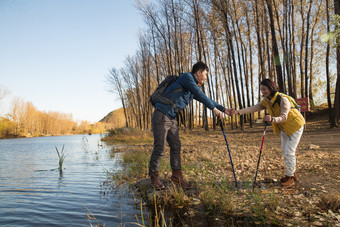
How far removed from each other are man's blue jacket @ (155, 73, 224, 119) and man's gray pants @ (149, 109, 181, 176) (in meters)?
0.12

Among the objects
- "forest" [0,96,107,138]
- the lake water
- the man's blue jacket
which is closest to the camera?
the lake water

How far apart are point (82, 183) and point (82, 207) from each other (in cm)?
202

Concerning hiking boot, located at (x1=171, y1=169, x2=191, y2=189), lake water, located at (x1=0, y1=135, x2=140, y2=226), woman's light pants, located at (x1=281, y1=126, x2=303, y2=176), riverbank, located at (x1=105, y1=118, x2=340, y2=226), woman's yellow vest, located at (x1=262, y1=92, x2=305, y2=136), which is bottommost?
lake water, located at (x1=0, y1=135, x2=140, y2=226)

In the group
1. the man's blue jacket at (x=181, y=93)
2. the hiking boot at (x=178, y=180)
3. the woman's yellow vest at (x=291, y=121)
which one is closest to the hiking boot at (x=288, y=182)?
the woman's yellow vest at (x=291, y=121)

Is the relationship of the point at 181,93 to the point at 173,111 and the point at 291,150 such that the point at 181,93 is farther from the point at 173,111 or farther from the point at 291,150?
the point at 291,150

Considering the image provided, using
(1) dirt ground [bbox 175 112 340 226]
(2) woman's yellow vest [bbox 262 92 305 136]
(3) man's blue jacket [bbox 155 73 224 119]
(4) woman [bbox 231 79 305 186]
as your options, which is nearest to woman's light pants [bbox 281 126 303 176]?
(4) woman [bbox 231 79 305 186]

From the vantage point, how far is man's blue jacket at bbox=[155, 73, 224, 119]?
150 inches

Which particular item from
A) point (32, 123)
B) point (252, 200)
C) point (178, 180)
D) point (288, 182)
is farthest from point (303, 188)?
point (32, 123)

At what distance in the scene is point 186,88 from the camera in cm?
392

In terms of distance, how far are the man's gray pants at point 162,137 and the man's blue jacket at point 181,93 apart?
0.38 ft

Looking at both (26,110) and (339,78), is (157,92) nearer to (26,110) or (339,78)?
(339,78)

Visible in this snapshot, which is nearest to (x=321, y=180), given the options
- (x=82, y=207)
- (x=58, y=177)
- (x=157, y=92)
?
(x=157, y=92)

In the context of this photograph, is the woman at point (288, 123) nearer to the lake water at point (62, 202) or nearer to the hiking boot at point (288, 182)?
the hiking boot at point (288, 182)

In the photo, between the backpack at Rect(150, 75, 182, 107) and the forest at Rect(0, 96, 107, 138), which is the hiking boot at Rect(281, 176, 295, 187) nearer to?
the backpack at Rect(150, 75, 182, 107)
